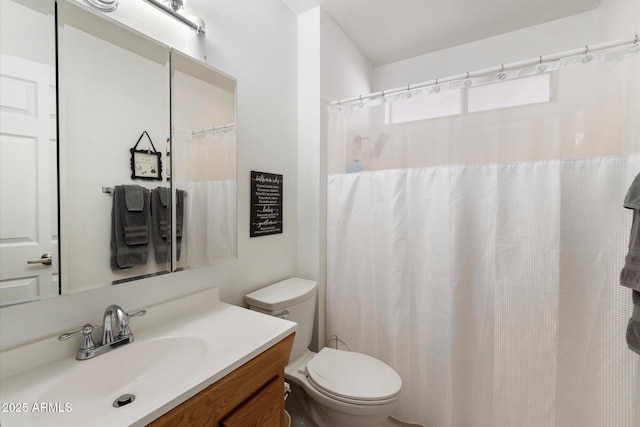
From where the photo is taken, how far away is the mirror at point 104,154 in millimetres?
759

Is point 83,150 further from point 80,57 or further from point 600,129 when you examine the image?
point 600,129

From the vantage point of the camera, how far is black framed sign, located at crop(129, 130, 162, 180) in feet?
3.29

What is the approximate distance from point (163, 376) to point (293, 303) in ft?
2.32

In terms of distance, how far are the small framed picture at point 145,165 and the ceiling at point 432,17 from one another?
142cm

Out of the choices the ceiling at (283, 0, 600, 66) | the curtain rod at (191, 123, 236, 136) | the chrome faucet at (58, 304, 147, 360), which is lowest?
the chrome faucet at (58, 304, 147, 360)

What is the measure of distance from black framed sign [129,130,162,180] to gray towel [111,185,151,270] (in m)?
0.06

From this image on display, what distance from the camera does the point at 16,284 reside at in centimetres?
75

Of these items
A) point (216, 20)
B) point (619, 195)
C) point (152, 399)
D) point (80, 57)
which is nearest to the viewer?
point (152, 399)

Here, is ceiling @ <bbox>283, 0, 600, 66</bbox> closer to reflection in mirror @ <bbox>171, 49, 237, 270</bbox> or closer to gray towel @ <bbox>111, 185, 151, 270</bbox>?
reflection in mirror @ <bbox>171, 49, 237, 270</bbox>

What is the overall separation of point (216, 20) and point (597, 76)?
1723 mm

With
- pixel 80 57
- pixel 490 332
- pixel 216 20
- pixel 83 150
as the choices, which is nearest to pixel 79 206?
pixel 83 150

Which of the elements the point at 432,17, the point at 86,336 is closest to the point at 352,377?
the point at 86,336

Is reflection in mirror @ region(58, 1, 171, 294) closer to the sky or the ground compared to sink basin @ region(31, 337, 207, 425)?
closer to the sky

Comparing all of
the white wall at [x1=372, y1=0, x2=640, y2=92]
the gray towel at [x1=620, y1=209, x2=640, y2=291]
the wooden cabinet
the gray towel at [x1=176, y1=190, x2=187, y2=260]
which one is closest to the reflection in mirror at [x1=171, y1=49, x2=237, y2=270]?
the gray towel at [x1=176, y1=190, x2=187, y2=260]
